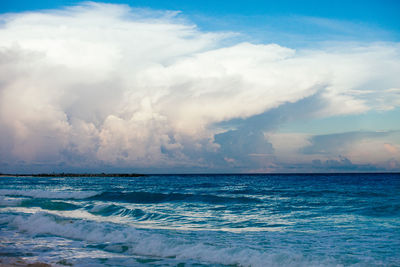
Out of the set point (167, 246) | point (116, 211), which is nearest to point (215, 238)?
point (167, 246)

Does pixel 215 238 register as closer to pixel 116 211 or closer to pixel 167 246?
pixel 167 246

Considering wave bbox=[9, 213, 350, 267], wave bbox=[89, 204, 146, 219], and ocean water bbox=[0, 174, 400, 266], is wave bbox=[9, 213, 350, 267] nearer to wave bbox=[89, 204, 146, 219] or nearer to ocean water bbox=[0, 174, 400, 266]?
ocean water bbox=[0, 174, 400, 266]

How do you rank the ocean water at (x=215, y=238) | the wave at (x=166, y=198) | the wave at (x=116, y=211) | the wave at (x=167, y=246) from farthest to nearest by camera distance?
the wave at (x=166, y=198) < the wave at (x=116, y=211) < the ocean water at (x=215, y=238) < the wave at (x=167, y=246)

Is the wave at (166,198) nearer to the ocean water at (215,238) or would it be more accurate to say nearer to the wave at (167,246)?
the ocean water at (215,238)

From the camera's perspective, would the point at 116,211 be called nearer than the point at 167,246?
No

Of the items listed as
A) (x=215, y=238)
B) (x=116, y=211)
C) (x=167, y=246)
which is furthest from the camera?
(x=116, y=211)

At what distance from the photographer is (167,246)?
12242 millimetres

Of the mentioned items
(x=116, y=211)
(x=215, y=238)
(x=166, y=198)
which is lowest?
(x=166, y=198)

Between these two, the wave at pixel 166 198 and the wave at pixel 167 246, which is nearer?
the wave at pixel 167 246

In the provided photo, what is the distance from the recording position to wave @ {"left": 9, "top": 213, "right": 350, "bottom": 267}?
10.7m

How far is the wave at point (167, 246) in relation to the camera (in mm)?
10680

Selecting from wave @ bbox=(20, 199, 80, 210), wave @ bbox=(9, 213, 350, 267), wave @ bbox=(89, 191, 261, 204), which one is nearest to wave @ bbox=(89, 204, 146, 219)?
wave @ bbox=(20, 199, 80, 210)

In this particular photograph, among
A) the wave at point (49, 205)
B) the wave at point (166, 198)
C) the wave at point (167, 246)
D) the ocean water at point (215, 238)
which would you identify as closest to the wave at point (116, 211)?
the ocean water at point (215, 238)

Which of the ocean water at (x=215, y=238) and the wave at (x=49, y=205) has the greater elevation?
the ocean water at (x=215, y=238)
